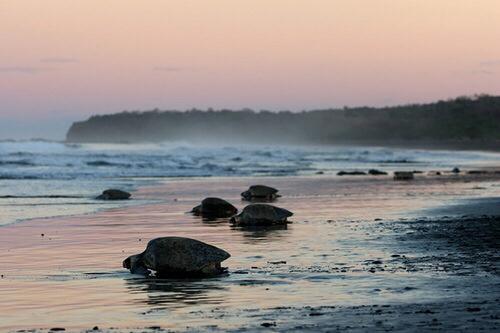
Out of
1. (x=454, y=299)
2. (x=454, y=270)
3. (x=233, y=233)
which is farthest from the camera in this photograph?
(x=233, y=233)

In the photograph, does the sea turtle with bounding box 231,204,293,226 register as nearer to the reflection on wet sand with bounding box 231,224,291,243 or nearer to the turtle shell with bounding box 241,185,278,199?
the reflection on wet sand with bounding box 231,224,291,243

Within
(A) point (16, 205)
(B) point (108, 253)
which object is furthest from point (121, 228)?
(A) point (16, 205)

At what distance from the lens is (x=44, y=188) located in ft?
120

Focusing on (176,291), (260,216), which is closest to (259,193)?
(260,216)

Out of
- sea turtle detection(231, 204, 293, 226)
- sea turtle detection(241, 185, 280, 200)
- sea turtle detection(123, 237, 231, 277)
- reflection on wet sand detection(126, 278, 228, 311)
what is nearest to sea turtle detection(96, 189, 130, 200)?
sea turtle detection(241, 185, 280, 200)

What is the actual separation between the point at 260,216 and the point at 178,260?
25.3ft

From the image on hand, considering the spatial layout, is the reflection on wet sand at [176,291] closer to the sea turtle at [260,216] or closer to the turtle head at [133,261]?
the turtle head at [133,261]

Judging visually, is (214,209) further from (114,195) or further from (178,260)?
(178,260)

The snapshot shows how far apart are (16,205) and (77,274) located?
14.7 meters

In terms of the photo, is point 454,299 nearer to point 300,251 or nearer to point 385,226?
point 300,251

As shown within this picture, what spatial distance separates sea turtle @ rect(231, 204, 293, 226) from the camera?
2134 centimetres

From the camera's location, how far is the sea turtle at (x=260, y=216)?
21344mm

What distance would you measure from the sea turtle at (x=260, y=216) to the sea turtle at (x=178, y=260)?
7085mm

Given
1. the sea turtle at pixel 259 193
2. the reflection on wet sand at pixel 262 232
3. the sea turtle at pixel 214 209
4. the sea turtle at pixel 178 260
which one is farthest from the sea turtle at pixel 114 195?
the sea turtle at pixel 178 260
